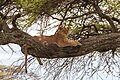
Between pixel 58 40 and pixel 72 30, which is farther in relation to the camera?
pixel 72 30

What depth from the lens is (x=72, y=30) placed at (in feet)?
7.91

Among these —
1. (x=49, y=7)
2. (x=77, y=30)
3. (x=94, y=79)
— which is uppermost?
(x=49, y=7)

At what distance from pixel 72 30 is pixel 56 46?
86cm

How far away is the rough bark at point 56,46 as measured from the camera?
60.3 inches

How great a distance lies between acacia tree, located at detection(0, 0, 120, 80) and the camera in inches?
62.2

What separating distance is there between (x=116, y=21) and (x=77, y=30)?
1.05ft

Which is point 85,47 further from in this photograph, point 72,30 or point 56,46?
point 72,30

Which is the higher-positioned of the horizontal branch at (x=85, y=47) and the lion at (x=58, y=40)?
the lion at (x=58, y=40)

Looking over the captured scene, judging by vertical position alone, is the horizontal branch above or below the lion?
below

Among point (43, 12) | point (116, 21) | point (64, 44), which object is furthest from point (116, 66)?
point (64, 44)

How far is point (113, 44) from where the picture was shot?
1.62m

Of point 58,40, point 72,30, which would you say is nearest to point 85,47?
point 58,40

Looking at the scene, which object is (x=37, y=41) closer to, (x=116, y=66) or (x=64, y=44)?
(x=64, y=44)

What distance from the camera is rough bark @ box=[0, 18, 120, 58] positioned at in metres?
1.53
